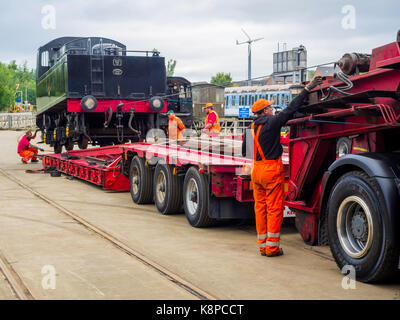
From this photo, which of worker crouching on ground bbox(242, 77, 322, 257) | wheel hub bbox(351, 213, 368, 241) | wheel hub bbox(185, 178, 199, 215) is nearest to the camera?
wheel hub bbox(351, 213, 368, 241)

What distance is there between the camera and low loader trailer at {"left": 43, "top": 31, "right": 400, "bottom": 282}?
5.13 m

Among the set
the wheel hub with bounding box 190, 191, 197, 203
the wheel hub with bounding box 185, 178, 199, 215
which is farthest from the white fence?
the wheel hub with bounding box 190, 191, 197, 203

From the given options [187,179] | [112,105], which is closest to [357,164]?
[187,179]

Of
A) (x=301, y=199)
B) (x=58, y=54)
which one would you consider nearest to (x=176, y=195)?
(x=301, y=199)

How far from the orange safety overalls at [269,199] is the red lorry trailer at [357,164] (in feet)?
1.29

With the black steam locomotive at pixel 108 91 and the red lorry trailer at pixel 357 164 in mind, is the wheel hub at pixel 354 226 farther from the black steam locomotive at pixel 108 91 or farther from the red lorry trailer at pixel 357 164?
the black steam locomotive at pixel 108 91

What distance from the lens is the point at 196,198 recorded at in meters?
8.68

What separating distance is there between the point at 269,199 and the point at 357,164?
1.45 metres

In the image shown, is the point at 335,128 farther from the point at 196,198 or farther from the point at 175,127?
the point at 175,127

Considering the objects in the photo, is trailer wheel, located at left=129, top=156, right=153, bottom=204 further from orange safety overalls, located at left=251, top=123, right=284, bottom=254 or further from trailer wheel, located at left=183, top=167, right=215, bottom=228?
orange safety overalls, located at left=251, top=123, right=284, bottom=254

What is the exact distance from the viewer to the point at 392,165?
521 centimetres

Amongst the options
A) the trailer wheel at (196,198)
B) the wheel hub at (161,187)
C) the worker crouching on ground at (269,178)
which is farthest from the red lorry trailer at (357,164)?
the wheel hub at (161,187)
